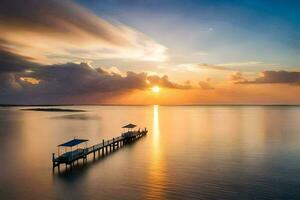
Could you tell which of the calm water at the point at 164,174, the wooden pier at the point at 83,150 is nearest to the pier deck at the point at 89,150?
the wooden pier at the point at 83,150

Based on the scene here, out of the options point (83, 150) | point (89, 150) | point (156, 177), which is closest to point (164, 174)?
point (156, 177)

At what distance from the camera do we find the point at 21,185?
32.3 metres

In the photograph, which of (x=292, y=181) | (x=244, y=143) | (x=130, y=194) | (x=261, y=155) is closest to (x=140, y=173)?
(x=130, y=194)

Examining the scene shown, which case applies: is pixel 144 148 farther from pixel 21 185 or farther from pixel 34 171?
pixel 21 185

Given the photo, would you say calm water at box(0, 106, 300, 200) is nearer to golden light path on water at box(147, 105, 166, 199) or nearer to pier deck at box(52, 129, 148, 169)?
golden light path on water at box(147, 105, 166, 199)

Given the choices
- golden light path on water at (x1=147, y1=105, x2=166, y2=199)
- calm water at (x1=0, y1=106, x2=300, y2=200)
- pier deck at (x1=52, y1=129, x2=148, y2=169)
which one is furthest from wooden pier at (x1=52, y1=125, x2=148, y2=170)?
golden light path on water at (x1=147, y1=105, x2=166, y2=199)

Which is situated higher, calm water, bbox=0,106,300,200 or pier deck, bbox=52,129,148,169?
pier deck, bbox=52,129,148,169

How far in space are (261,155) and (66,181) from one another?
33880 mm

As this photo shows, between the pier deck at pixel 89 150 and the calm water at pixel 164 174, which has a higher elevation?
the pier deck at pixel 89 150

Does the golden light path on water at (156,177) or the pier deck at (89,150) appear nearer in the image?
the golden light path on water at (156,177)

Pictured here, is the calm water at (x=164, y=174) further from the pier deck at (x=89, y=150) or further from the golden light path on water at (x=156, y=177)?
the pier deck at (x=89, y=150)

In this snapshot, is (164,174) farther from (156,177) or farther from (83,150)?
(83,150)

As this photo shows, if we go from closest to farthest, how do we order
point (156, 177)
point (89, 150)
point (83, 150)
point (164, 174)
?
point (156, 177) < point (164, 174) < point (83, 150) < point (89, 150)

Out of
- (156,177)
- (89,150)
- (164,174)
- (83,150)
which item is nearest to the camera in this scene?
(156,177)
